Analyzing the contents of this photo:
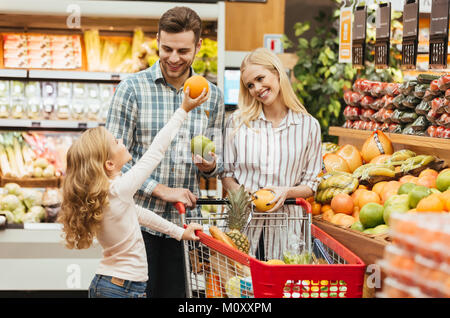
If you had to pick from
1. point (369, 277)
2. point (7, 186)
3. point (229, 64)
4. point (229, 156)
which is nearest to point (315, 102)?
point (229, 64)

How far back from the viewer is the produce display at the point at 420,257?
1074mm

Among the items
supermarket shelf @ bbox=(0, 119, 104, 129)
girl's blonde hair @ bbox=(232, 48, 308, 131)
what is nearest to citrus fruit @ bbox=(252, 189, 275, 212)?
girl's blonde hair @ bbox=(232, 48, 308, 131)

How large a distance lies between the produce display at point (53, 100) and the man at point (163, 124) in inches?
84.7

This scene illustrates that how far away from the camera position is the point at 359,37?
3.70m

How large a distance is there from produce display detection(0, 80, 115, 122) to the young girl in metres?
2.49

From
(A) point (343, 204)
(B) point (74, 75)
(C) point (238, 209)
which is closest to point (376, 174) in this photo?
(A) point (343, 204)

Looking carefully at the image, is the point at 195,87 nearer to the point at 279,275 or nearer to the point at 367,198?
the point at 279,275

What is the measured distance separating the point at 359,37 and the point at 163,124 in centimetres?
166

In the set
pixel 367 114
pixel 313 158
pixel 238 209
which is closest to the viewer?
pixel 238 209

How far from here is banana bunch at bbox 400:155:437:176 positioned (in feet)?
9.86

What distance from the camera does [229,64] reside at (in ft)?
17.8

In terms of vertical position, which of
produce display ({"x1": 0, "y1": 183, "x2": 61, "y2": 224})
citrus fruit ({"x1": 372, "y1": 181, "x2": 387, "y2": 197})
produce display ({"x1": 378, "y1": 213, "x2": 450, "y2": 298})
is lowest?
produce display ({"x1": 0, "y1": 183, "x2": 61, "y2": 224})

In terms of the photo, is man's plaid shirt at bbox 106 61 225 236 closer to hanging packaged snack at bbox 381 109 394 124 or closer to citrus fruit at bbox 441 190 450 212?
citrus fruit at bbox 441 190 450 212
